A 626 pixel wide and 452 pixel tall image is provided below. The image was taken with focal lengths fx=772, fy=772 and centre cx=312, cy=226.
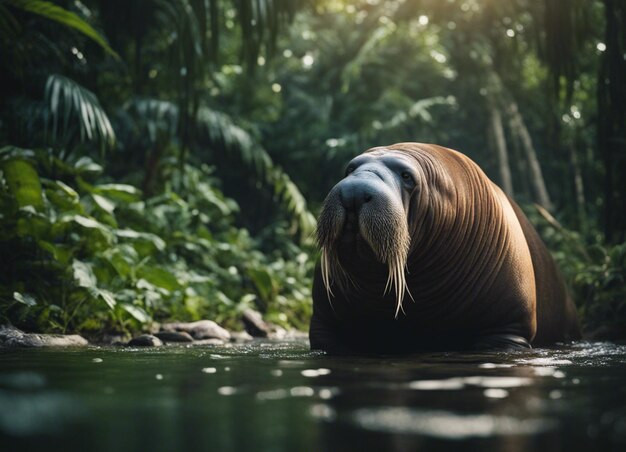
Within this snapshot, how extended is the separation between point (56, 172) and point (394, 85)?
14473 millimetres

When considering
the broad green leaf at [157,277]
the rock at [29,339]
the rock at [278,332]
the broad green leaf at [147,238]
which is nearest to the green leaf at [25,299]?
the rock at [29,339]

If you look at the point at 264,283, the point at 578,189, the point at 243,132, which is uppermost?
the point at 243,132

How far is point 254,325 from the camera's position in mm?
8336

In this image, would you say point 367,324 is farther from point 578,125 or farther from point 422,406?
point 578,125

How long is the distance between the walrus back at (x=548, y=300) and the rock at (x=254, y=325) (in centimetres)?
333

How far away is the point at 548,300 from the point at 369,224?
2.27 m

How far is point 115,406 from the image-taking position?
2.01m

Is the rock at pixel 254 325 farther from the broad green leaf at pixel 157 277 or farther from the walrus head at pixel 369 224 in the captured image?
the walrus head at pixel 369 224

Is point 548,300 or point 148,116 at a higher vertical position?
point 148,116

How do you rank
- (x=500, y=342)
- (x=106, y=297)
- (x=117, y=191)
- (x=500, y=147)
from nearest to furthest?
(x=500, y=342), (x=106, y=297), (x=117, y=191), (x=500, y=147)

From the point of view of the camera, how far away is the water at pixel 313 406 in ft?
5.03

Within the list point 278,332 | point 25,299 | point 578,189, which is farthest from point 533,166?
point 25,299

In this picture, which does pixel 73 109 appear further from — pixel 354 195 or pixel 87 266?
pixel 354 195

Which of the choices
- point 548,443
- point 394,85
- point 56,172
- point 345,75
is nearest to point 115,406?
point 548,443
